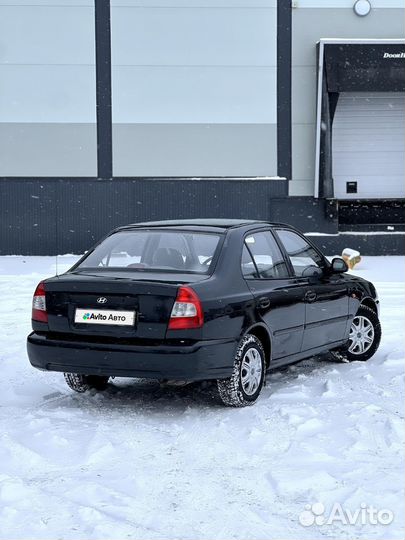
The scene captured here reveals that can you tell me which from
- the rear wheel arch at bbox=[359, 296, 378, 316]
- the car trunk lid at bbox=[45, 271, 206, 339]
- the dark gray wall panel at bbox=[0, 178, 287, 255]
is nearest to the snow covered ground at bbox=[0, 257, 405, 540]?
the car trunk lid at bbox=[45, 271, 206, 339]

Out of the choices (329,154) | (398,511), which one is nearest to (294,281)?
(398,511)

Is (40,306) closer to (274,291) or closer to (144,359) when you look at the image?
(144,359)

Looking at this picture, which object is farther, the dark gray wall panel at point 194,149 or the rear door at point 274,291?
the dark gray wall panel at point 194,149

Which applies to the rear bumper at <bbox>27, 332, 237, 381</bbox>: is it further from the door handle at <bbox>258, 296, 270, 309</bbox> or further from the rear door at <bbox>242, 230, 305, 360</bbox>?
the rear door at <bbox>242, 230, 305, 360</bbox>

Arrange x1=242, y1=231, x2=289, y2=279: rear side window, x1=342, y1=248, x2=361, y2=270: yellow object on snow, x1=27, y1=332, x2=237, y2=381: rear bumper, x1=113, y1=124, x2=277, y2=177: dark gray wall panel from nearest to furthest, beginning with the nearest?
x1=27, y1=332, x2=237, y2=381: rear bumper → x1=242, y1=231, x2=289, y2=279: rear side window → x1=342, y1=248, x2=361, y2=270: yellow object on snow → x1=113, y1=124, x2=277, y2=177: dark gray wall panel

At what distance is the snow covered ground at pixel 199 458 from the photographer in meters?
4.39

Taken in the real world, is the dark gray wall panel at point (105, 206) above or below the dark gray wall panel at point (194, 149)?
below

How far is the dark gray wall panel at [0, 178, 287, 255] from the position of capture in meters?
22.1

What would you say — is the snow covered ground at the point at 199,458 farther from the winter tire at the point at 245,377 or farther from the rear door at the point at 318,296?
the rear door at the point at 318,296

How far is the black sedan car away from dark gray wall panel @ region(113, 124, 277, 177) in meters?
14.3

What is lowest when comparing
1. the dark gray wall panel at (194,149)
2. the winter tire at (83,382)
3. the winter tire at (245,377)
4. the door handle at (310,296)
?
the winter tire at (83,382)

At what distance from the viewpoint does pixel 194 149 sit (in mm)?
22109

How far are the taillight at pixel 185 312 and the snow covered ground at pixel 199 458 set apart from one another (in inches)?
27.8

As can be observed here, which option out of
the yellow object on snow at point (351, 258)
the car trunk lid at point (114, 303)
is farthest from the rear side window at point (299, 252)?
the yellow object on snow at point (351, 258)
